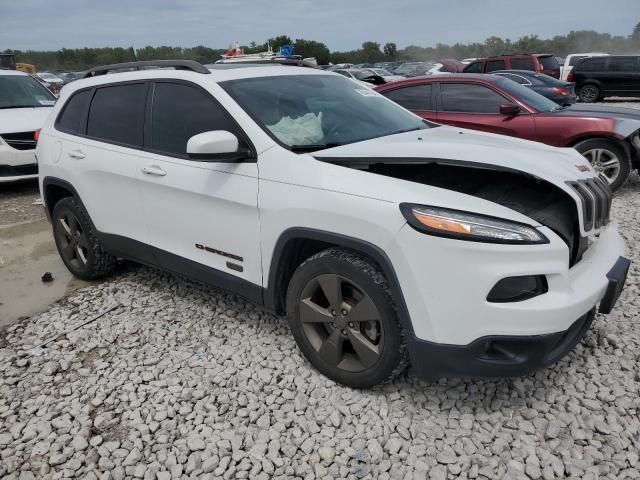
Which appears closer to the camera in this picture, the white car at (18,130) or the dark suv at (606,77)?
the white car at (18,130)

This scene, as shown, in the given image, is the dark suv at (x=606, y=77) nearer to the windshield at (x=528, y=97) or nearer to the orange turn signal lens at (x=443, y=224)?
the windshield at (x=528, y=97)

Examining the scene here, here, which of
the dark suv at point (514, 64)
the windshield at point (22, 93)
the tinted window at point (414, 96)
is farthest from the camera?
the dark suv at point (514, 64)

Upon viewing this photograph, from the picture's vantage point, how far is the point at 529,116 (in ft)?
21.1

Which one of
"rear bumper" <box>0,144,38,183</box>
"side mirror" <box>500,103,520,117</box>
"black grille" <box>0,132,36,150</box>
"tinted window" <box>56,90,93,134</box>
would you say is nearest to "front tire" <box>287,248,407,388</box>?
"tinted window" <box>56,90,93,134</box>

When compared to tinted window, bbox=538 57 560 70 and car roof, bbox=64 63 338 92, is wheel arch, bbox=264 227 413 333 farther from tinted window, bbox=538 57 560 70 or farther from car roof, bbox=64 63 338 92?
tinted window, bbox=538 57 560 70

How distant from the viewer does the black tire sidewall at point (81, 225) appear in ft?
13.8

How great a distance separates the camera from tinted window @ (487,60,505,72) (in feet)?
56.4

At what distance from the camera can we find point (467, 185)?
262cm

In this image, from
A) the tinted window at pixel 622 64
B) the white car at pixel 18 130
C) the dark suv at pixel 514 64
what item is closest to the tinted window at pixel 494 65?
the dark suv at pixel 514 64

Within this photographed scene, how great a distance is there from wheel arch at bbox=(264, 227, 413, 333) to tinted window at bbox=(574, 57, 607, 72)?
1811 cm

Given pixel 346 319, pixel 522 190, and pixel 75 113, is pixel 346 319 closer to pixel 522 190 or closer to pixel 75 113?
pixel 522 190

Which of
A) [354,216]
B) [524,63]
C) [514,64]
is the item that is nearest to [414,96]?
[354,216]

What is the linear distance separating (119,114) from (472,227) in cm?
278

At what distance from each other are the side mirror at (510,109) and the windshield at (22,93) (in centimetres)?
711
